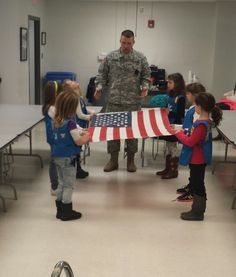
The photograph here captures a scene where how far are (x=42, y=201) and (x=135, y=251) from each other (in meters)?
1.24

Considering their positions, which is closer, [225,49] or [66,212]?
[66,212]

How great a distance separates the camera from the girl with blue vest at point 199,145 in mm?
3209

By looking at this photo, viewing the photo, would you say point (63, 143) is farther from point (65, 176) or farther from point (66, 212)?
point (66, 212)

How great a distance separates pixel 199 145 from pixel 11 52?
4.54 meters

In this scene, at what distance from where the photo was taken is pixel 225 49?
8586mm

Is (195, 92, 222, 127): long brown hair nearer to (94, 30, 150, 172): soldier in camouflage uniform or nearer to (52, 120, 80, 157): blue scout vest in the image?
(52, 120, 80, 157): blue scout vest

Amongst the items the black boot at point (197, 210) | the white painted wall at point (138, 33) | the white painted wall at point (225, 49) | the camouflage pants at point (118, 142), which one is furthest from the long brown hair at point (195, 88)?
the white painted wall at point (138, 33)

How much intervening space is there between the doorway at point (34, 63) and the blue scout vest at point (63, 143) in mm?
5457

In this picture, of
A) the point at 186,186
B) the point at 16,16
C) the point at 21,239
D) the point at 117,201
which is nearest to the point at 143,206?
the point at 117,201

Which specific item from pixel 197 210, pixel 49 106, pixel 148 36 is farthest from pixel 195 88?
pixel 148 36

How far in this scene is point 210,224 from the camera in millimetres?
3395

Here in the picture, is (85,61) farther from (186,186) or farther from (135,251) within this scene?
(135,251)

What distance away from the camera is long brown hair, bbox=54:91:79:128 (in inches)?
122

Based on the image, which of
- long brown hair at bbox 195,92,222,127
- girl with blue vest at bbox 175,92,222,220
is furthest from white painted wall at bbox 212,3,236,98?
long brown hair at bbox 195,92,222,127
